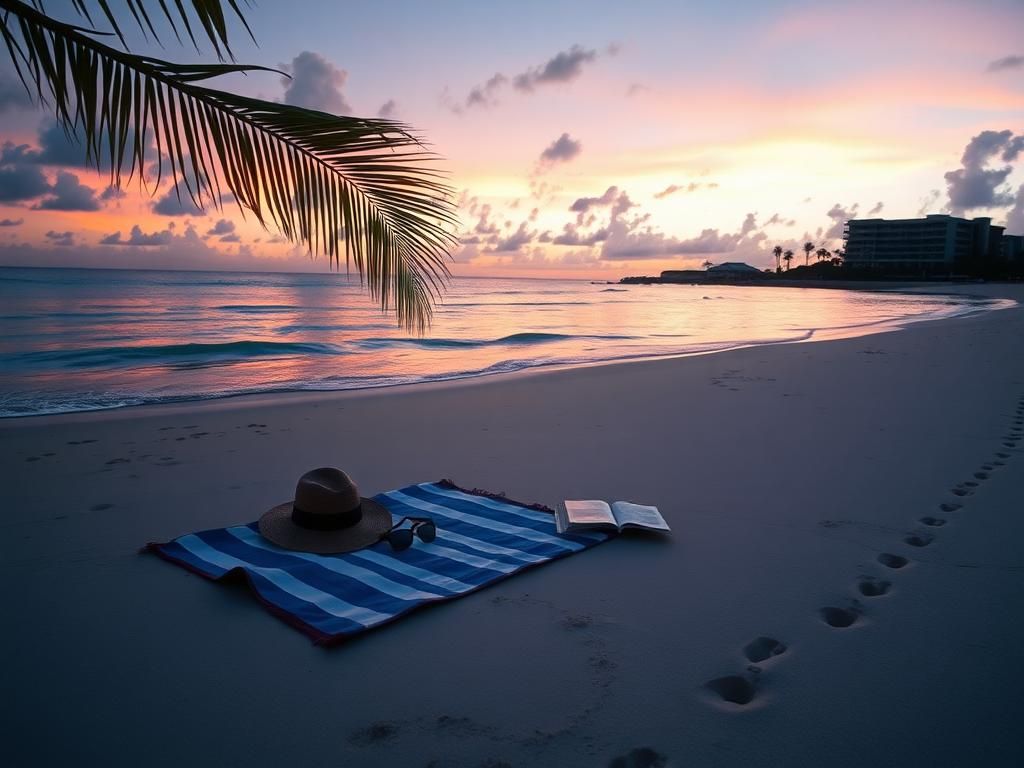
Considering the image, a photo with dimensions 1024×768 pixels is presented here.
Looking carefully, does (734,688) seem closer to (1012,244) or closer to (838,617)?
(838,617)

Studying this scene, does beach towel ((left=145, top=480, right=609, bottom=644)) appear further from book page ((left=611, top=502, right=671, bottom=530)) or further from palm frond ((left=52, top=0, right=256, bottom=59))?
palm frond ((left=52, top=0, right=256, bottom=59))

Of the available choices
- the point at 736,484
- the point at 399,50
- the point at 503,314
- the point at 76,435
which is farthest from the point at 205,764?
the point at 503,314

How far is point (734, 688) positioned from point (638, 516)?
148cm

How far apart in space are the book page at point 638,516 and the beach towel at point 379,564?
0.18 meters

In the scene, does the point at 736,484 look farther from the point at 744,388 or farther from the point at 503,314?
the point at 503,314

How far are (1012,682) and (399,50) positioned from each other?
9685 millimetres

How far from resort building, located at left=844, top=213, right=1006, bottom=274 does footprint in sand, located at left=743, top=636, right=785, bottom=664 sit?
115 metres

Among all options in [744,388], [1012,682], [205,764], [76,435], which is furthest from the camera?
[744,388]

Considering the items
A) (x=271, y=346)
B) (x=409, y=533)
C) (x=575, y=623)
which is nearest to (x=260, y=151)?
(x=409, y=533)

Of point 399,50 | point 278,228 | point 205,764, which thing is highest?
point 399,50

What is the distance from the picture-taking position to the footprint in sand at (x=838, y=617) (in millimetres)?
2691

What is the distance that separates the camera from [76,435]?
237 inches

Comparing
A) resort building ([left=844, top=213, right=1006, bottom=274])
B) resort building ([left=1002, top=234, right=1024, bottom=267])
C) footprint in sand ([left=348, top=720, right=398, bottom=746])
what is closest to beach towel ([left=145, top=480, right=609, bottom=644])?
footprint in sand ([left=348, top=720, right=398, bottom=746])

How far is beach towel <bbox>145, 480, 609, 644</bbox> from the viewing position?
277 cm
